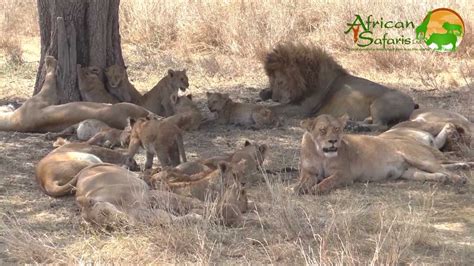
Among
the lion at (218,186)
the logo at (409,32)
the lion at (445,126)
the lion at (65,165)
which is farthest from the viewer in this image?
the logo at (409,32)

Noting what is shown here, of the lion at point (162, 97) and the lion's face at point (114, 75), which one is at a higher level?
the lion's face at point (114, 75)

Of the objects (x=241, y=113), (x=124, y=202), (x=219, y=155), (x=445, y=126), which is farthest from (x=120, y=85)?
(x=124, y=202)

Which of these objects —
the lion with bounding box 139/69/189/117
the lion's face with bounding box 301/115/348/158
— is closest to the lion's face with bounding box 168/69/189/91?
the lion with bounding box 139/69/189/117

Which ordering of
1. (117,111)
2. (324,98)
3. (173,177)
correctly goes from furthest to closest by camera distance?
(324,98), (117,111), (173,177)

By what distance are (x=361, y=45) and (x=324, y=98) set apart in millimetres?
3626

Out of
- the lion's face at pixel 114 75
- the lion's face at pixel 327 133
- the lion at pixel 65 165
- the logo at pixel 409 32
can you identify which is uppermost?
the logo at pixel 409 32

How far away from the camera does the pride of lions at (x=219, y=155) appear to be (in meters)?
6.74

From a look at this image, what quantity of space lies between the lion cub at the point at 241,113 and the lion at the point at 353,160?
7.74ft

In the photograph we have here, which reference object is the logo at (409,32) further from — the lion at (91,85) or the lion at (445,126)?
the lion at (91,85)

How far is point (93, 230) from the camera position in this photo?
6355 mm

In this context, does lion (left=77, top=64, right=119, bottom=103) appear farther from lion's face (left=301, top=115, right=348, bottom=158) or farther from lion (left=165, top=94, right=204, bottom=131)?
lion's face (left=301, top=115, right=348, bottom=158)

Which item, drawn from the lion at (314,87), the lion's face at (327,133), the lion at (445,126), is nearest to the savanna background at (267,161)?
the lion at (445,126)

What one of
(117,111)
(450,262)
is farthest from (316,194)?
(117,111)

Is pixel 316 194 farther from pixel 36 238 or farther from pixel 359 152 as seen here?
pixel 36 238
